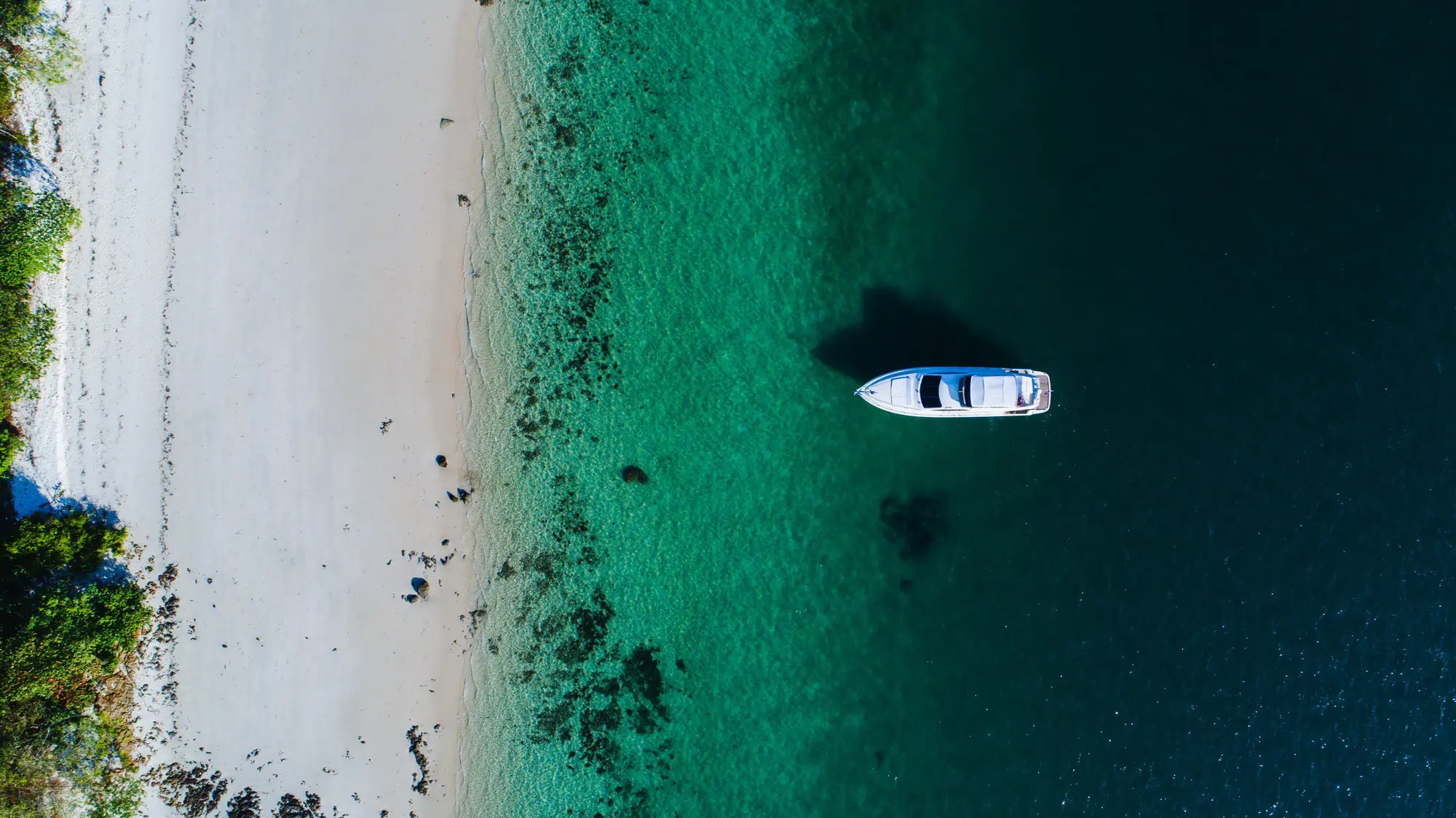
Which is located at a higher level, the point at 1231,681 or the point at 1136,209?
the point at 1136,209

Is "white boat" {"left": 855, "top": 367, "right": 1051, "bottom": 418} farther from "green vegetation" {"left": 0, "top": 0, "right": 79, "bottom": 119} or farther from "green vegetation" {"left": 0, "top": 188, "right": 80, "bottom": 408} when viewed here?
"green vegetation" {"left": 0, "top": 0, "right": 79, "bottom": 119}

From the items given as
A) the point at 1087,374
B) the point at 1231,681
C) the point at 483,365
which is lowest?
the point at 1231,681

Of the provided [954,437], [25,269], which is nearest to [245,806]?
[25,269]

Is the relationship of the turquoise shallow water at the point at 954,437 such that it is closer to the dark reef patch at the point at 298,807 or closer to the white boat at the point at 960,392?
the white boat at the point at 960,392

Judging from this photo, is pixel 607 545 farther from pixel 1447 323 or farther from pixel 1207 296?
pixel 1447 323

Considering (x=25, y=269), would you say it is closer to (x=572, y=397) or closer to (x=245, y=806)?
(x=572, y=397)

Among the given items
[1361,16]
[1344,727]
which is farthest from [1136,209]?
[1344,727]

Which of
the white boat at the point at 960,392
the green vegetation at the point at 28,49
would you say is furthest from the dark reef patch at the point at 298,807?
the green vegetation at the point at 28,49
